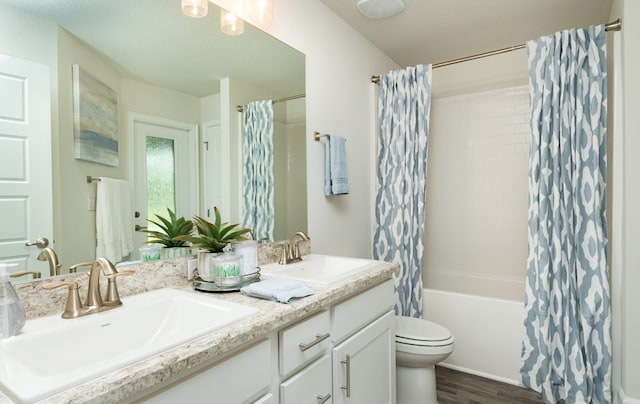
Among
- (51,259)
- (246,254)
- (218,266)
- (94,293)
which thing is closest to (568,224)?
(246,254)

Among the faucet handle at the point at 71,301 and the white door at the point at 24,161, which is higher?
the white door at the point at 24,161

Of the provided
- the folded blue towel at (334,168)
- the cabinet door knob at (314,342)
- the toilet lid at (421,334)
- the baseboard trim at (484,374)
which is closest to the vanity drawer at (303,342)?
the cabinet door knob at (314,342)

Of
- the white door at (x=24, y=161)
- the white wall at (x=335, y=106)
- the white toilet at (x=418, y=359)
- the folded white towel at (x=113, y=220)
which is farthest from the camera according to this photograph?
the white wall at (x=335, y=106)

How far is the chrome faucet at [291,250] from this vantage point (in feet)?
5.95

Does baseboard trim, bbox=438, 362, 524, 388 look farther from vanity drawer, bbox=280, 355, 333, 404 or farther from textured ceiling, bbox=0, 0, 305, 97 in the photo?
textured ceiling, bbox=0, 0, 305, 97

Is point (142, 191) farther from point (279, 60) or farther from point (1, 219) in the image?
point (279, 60)

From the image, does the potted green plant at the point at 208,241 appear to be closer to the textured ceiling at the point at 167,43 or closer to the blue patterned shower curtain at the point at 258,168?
the blue patterned shower curtain at the point at 258,168

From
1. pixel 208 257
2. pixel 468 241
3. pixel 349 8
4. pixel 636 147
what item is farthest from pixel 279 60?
pixel 468 241

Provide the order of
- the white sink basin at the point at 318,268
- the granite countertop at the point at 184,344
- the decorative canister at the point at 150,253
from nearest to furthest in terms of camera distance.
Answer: the granite countertop at the point at 184,344, the decorative canister at the point at 150,253, the white sink basin at the point at 318,268

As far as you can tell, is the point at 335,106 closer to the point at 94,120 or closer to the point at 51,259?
Answer: the point at 94,120

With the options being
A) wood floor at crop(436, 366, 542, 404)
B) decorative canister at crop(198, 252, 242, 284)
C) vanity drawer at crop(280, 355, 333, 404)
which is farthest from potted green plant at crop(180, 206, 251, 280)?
wood floor at crop(436, 366, 542, 404)

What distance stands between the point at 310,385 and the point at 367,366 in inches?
18.1

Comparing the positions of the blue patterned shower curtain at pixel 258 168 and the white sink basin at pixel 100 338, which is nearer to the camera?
the white sink basin at pixel 100 338

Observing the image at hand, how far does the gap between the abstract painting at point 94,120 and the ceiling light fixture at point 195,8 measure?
1.52ft
